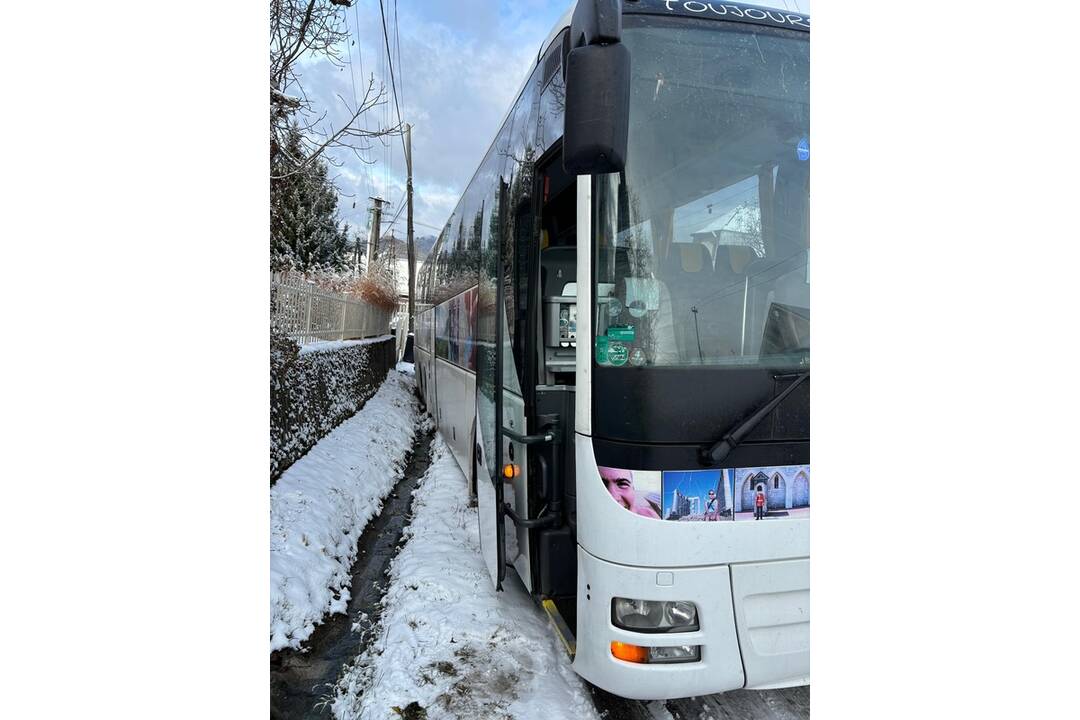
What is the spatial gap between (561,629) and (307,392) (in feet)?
18.7

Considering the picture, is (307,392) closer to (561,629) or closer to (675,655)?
(561,629)

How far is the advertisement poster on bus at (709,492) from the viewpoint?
2600 mm

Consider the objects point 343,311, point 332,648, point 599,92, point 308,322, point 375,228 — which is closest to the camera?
point 599,92

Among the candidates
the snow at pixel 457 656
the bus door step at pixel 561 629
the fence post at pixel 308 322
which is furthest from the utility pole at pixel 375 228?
the bus door step at pixel 561 629

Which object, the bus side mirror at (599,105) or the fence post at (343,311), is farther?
the fence post at (343,311)

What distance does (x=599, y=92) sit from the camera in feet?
7.36

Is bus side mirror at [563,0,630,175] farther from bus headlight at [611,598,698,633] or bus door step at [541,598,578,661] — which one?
bus door step at [541,598,578,661]

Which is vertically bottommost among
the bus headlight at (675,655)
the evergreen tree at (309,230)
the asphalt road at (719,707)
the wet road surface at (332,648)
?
the wet road surface at (332,648)

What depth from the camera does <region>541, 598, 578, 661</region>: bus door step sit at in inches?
126

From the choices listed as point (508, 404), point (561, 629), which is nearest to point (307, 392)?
point (508, 404)

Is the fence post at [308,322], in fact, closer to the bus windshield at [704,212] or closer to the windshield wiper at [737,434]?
the bus windshield at [704,212]

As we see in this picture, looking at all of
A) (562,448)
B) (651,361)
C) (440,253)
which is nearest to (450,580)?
(562,448)

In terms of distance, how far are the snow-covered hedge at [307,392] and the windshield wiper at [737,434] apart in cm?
515

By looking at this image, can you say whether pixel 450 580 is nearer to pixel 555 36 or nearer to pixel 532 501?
pixel 532 501
